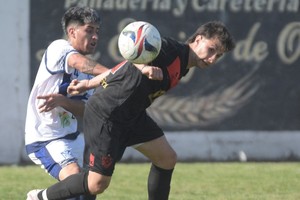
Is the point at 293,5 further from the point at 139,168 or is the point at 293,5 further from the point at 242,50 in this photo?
the point at 139,168

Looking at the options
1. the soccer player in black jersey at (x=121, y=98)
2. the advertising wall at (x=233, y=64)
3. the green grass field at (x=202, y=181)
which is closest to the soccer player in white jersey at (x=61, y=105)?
the soccer player in black jersey at (x=121, y=98)

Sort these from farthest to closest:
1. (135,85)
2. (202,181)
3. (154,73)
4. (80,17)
→ (202,181) < (80,17) < (135,85) < (154,73)

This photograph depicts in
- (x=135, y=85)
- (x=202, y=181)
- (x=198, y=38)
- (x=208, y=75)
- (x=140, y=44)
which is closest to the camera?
(x=140, y=44)

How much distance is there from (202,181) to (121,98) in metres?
4.09

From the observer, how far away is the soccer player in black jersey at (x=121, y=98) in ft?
23.8

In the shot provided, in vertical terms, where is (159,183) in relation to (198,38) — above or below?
below

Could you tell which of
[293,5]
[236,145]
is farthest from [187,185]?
[293,5]

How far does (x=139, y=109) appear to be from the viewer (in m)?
7.41

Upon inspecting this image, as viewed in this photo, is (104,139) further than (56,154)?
No

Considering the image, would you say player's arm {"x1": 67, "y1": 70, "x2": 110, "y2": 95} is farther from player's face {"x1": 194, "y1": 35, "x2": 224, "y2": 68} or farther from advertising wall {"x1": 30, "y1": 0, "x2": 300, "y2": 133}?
advertising wall {"x1": 30, "y1": 0, "x2": 300, "y2": 133}

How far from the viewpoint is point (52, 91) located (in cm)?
764

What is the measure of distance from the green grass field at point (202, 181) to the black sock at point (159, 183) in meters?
1.62

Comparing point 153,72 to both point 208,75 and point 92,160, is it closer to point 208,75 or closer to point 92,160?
point 92,160

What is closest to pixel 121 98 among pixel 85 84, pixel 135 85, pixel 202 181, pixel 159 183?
pixel 135 85
